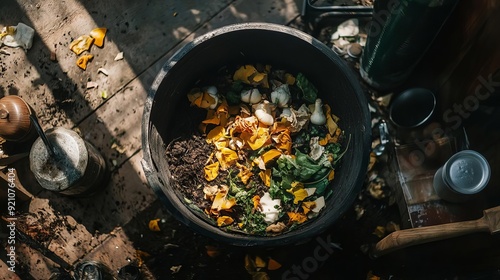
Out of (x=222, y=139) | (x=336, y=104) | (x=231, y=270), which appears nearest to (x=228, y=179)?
(x=222, y=139)

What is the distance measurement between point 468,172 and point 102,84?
257cm

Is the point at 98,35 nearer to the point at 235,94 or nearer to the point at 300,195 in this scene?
the point at 235,94

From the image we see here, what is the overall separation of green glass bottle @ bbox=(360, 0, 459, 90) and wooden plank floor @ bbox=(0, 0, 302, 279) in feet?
2.44

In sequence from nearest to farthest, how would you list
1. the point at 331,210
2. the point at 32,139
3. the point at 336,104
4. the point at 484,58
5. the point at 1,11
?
the point at 331,210, the point at 484,58, the point at 336,104, the point at 32,139, the point at 1,11

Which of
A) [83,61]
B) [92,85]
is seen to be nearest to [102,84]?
[92,85]

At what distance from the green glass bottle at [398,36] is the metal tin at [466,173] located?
0.70m

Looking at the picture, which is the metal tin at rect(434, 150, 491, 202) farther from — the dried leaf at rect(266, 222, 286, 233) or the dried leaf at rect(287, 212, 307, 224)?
the dried leaf at rect(266, 222, 286, 233)

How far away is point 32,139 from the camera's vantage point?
3.29 m

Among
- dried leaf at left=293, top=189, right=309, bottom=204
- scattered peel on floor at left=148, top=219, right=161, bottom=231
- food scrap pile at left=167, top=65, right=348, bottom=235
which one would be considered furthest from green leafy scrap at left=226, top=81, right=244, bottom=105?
scattered peel on floor at left=148, top=219, right=161, bottom=231

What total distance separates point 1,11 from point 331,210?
2.95m

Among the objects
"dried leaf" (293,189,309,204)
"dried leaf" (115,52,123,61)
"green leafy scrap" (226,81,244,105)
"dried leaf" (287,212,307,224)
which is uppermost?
"dried leaf" (115,52,123,61)

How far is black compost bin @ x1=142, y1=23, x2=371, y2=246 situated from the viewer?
2406 millimetres

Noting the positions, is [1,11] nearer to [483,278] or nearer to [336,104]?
[336,104]

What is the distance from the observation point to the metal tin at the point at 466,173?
2.66m
